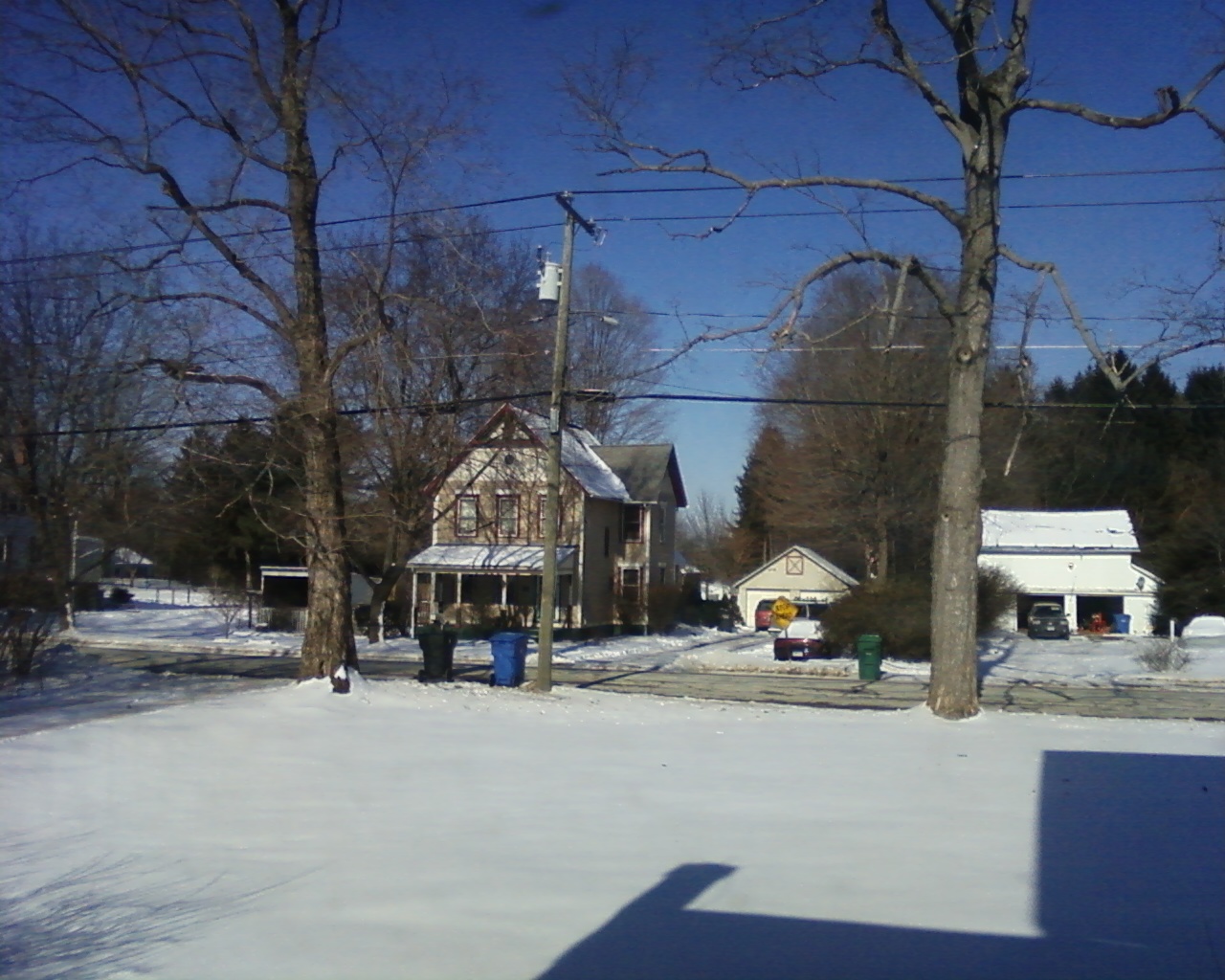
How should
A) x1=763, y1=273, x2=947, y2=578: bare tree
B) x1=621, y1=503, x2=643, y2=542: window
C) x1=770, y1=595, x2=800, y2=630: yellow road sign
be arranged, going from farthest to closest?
1. x1=621, y1=503, x2=643, y2=542: window
2. x1=770, y1=595, x2=800, y2=630: yellow road sign
3. x1=763, y1=273, x2=947, y2=578: bare tree

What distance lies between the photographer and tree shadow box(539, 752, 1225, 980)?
20.5ft

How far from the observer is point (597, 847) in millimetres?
8945

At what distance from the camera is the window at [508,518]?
45.0m

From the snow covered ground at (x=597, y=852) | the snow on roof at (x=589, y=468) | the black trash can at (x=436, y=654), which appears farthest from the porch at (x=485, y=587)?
the snow covered ground at (x=597, y=852)

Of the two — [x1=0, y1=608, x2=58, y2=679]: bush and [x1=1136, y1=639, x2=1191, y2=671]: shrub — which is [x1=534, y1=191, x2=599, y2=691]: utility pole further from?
[x1=1136, y1=639, x2=1191, y2=671]: shrub

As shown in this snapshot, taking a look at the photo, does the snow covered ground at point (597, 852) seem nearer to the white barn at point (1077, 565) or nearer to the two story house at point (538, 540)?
the two story house at point (538, 540)

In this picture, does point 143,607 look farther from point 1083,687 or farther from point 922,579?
point 1083,687

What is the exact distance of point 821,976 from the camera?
241 inches

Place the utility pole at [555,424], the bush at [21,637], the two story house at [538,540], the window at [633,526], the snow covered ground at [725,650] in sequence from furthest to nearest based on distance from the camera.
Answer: the window at [633,526]
the two story house at [538,540]
the snow covered ground at [725,650]
the utility pole at [555,424]
the bush at [21,637]

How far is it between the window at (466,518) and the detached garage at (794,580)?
17.2 meters

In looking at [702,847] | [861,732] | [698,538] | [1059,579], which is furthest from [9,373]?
[698,538]

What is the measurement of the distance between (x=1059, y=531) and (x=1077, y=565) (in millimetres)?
2146

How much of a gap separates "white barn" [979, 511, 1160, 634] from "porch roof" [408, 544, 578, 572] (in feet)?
65.2

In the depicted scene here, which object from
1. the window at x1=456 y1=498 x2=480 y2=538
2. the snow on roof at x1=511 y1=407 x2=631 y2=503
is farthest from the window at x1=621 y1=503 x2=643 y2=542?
the window at x1=456 y1=498 x2=480 y2=538
